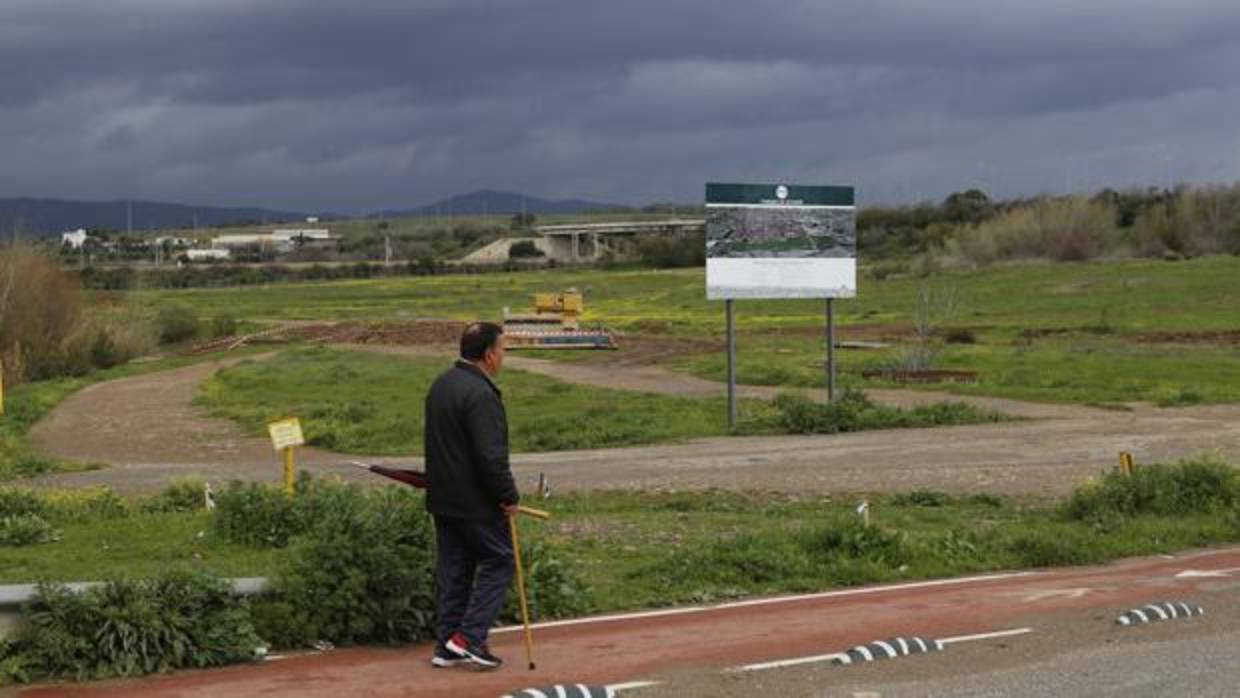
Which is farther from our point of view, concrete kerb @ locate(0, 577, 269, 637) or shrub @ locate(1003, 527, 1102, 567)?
shrub @ locate(1003, 527, 1102, 567)

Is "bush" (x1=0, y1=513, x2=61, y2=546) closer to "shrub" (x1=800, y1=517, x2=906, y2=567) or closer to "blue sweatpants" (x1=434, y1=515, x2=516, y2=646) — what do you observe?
"blue sweatpants" (x1=434, y1=515, x2=516, y2=646)

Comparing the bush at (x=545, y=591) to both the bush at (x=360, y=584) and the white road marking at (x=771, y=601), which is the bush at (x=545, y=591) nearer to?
the white road marking at (x=771, y=601)

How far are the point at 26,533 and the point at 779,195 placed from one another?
1778cm

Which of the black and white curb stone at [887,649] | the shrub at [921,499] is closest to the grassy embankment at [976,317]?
the shrub at [921,499]

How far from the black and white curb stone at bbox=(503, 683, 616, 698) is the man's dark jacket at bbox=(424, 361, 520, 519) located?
976 mm

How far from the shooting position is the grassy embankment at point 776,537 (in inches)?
463

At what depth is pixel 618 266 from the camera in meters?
151

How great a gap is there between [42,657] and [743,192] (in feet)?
68.8

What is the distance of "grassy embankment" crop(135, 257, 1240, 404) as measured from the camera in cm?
3756

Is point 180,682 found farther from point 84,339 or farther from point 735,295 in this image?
point 84,339

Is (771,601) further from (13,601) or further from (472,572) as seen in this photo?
(13,601)

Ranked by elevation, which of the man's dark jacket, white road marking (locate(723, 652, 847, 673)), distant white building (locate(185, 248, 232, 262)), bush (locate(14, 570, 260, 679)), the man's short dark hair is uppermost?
distant white building (locate(185, 248, 232, 262))

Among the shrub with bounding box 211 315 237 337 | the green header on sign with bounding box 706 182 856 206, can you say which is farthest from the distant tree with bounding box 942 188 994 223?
the green header on sign with bounding box 706 182 856 206

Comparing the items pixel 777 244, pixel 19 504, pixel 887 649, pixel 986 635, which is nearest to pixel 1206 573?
pixel 986 635
